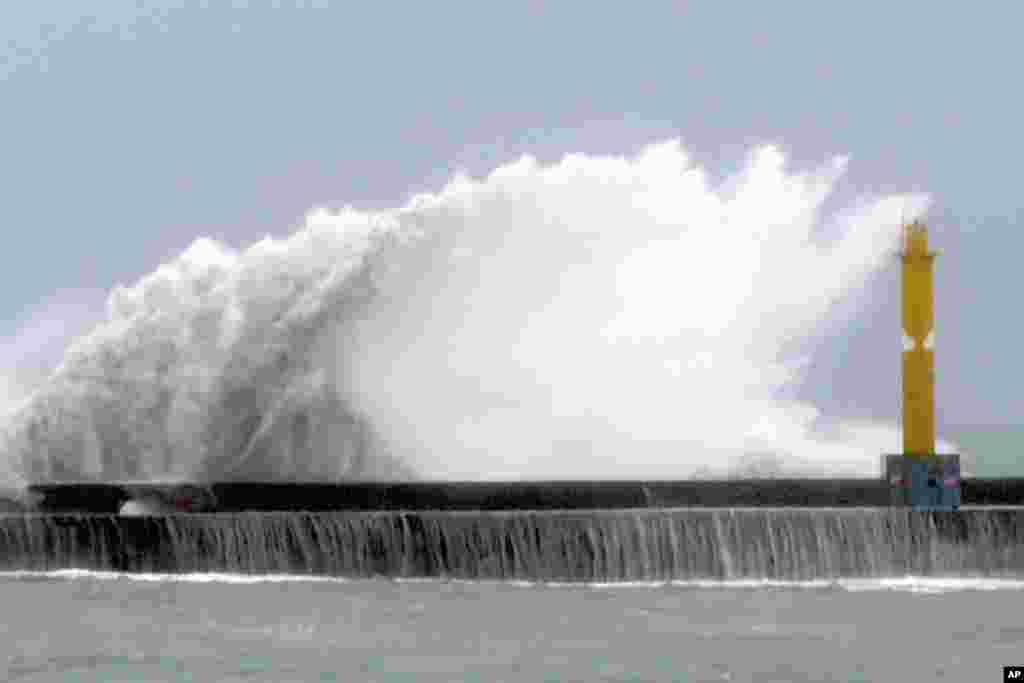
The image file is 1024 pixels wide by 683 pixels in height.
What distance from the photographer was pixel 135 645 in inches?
958

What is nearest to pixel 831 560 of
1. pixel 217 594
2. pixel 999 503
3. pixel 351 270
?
pixel 999 503

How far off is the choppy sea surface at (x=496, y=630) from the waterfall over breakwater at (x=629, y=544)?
287 millimetres

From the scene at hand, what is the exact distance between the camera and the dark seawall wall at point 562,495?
32719 mm

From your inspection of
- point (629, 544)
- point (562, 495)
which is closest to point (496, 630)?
point (629, 544)

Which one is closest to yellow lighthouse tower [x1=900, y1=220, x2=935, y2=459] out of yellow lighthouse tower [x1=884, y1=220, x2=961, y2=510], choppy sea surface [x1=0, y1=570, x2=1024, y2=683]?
yellow lighthouse tower [x1=884, y1=220, x2=961, y2=510]

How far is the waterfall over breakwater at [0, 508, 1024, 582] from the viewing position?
98.8 feet

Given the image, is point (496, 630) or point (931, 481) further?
point (931, 481)

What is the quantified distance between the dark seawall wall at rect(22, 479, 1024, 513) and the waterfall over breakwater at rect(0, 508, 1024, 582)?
2103 millimetres

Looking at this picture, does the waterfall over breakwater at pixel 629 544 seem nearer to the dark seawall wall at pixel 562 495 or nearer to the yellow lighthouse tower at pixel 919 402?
the yellow lighthouse tower at pixel 919 402

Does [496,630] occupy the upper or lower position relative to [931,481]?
lower

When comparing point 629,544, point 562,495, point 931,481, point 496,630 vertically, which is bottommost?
point 496,630

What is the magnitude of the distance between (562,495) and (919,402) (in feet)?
13.8

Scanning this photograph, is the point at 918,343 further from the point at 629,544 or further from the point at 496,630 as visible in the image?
the point at 496,630

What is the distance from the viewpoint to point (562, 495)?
107 feet
